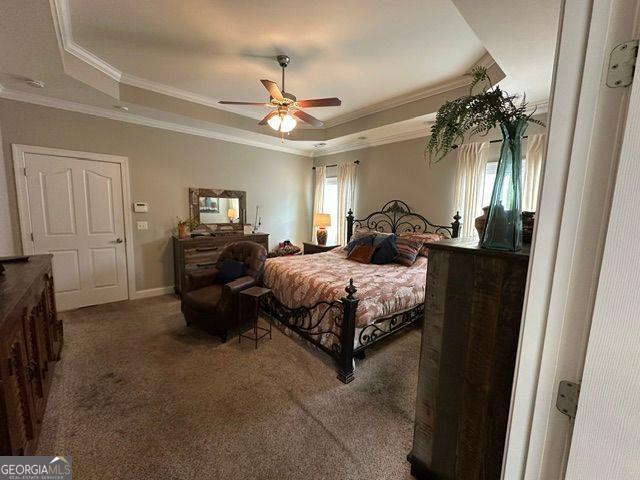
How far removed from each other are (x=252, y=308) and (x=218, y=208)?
7.62 ft

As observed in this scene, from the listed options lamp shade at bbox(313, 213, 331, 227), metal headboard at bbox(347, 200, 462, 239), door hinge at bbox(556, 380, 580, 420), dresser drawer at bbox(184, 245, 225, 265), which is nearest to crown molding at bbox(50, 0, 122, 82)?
dresser drawer at bbox(184, 245, 225, 265)

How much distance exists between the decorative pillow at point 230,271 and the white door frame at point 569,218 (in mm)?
2930

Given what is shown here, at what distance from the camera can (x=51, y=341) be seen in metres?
2.29

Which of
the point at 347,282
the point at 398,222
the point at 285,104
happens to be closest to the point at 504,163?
the point at 347,282

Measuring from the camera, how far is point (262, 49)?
2574 mm

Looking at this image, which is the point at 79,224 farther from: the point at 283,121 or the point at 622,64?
the point at 622,64

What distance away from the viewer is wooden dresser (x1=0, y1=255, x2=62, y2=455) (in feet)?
3.91

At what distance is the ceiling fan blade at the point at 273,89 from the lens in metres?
2.29

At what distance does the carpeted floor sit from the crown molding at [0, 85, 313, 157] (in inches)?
109

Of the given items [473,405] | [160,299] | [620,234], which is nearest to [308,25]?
[620,234]

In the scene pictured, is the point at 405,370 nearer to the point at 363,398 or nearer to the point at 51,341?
the point at 363,398

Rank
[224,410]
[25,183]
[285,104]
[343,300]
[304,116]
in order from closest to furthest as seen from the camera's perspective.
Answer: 1. [224,410]
2. [343,300]
3. [285,104]
4. [304,116]
5. [25,183]

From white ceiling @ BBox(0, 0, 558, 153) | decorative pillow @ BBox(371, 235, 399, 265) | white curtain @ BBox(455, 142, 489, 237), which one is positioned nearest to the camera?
white ceiling @ BBox(0, 0, 558, 153)

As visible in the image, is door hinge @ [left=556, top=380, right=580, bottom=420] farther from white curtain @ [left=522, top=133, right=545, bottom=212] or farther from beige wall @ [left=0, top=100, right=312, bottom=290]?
beige wall @ [left=0, top=100, right=312, bottom=290]
